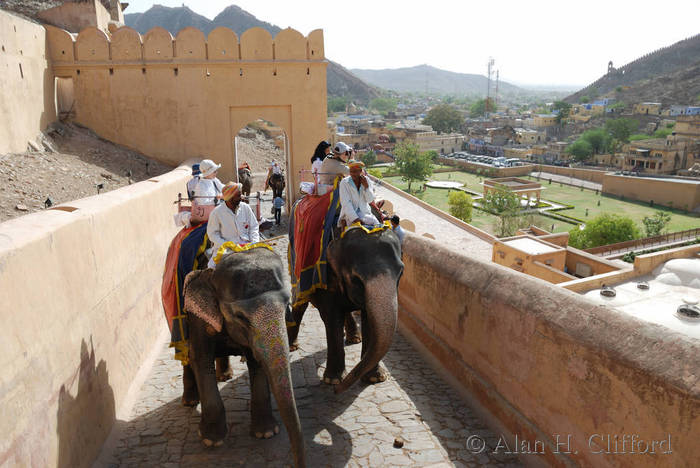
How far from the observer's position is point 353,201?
5195 mm

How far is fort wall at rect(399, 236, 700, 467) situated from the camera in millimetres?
2912

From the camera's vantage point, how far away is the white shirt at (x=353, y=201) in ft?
16.4

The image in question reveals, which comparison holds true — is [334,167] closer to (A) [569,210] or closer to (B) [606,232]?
(B) [606,232]

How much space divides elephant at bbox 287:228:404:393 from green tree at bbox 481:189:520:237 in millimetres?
36289

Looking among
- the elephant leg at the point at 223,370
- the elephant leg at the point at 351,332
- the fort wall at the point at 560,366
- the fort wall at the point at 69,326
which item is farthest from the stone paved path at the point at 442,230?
the fort wall at the point at 69,326

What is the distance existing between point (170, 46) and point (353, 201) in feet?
35.5

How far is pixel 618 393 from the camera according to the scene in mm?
3152

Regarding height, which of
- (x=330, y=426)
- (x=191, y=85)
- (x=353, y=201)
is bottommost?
(x=330, y=426)

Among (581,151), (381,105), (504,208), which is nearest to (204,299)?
(504,208)

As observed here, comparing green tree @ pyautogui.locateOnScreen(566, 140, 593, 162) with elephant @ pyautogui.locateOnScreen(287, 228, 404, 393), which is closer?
elephant @ pyautogui.locateOnScreen(287, 228, 404, 393)

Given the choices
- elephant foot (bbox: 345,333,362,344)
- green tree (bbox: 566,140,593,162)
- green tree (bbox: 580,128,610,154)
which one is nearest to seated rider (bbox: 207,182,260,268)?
elephant foot (bbox: 345,333,362,344)

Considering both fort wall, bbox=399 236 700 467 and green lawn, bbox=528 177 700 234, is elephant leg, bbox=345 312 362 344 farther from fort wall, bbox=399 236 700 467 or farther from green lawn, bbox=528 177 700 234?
green lawn, bbox=528 177 700 234

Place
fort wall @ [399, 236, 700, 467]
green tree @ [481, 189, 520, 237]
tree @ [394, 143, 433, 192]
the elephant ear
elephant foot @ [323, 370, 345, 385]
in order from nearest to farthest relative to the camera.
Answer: fort wall @ [399, 236, 700, 467]
the elephant ear
elephant foot @ [323, 370, 345, 385]
green tree @ [481, 189, 520, 237]
tree @ [394, 143, 433, 192]

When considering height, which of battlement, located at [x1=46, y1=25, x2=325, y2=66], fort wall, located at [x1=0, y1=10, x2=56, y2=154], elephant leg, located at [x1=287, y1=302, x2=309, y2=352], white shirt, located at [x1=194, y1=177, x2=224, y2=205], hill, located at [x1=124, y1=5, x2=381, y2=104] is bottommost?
elephant leg, located at [x1=287, y1=302, x2=309, y2=352]
